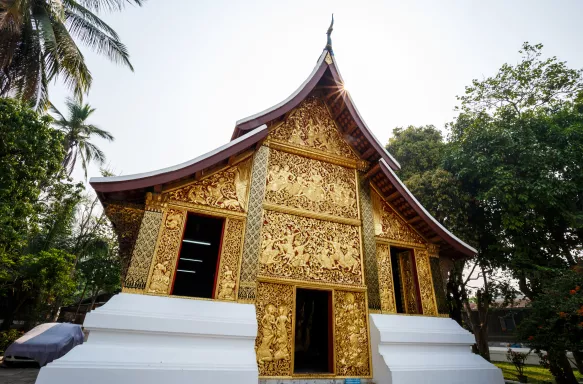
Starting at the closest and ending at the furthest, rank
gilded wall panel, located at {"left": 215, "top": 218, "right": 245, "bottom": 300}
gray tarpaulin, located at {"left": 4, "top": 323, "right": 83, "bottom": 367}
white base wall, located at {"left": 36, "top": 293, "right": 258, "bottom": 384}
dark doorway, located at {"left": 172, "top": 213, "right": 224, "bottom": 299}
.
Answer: white base wall, located at {"left": 36, "top": 293, "right": 258, "bottom": 384}, gilded wall panel, located at {"left": 215, "top": 218, "right": 245, "bottom": 300}, gray tarpaulin, located at {"left": 4, "top": 323, "right": 83, "bottom": 367}, dark doorway, located at {"left": 172, "top": 213, "right": 224, "bottom": 299}

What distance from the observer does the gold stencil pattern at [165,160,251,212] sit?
5.12 metres

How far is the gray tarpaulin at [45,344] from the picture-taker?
24.1 ft

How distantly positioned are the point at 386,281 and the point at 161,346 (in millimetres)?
4219

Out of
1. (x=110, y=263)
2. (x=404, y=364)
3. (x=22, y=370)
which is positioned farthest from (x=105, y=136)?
(x=404, y=364)

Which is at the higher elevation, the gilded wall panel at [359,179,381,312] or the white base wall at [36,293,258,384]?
the gilded wall panel at [359,179,381,312]

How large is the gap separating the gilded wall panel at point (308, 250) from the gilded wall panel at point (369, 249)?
15 cm

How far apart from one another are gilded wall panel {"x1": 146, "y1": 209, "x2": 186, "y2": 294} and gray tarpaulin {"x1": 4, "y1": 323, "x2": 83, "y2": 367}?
572 cm

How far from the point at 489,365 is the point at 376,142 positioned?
16.1 ft

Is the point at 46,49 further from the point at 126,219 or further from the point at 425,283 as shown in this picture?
the point at 425,283

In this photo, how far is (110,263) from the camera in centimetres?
2019

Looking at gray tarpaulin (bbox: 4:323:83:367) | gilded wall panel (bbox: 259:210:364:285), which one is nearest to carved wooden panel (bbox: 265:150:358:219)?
gilded wall panel (bbox: 259:210:364:285)

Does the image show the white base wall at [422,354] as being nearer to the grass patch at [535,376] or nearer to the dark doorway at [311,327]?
the dark doorway at [311,327]

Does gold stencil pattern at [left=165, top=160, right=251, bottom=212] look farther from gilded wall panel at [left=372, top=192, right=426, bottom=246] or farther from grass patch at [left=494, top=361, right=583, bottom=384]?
grass patch at [left=494, top=361, right=583, bottom=384]

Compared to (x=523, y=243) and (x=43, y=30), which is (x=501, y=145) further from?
(x=43, y=30)
